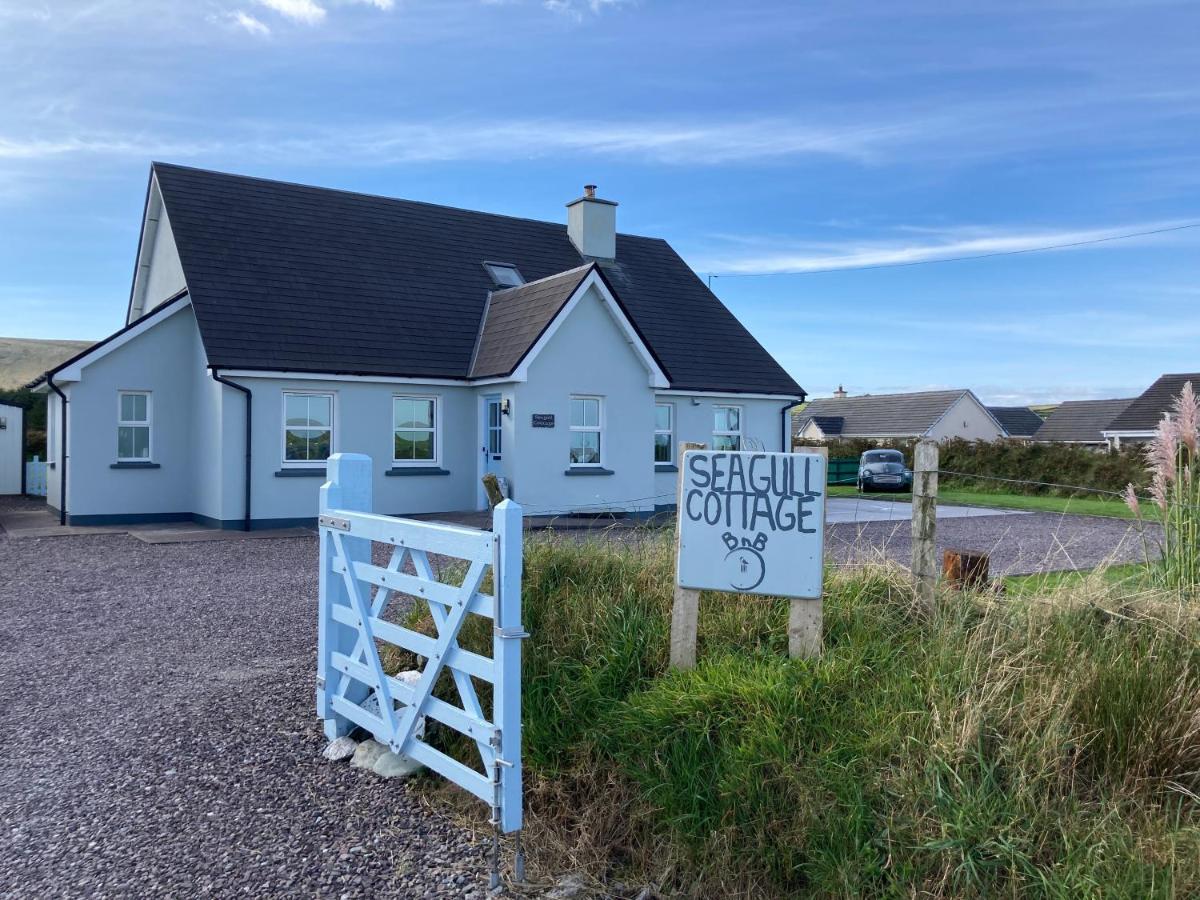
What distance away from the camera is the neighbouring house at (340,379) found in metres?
17.7

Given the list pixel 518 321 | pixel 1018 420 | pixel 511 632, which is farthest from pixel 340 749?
pixel 1018 420

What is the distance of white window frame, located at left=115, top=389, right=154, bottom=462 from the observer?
1812cm

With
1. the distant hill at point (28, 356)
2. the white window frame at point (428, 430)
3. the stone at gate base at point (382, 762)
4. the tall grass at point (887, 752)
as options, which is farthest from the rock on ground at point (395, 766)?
the distant hill at point (28, 356)

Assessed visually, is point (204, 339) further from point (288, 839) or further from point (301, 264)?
point (288, 839)

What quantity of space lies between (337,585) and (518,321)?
1418 cm

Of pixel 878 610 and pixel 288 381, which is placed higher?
pixel 288 381

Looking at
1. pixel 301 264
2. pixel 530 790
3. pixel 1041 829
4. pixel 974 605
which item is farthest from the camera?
pixel 301 264

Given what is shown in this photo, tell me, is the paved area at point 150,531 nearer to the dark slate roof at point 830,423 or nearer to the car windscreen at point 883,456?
the car windscreen at point 883,456

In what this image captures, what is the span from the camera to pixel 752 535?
17.1ft

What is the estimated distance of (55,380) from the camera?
56.6ft

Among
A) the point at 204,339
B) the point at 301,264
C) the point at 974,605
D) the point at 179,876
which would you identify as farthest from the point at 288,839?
the point at 301,264

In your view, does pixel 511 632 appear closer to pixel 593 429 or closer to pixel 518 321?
pixel 593 429

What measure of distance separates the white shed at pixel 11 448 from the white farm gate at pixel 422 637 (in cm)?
2439

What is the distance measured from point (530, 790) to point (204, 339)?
14.3 metres
